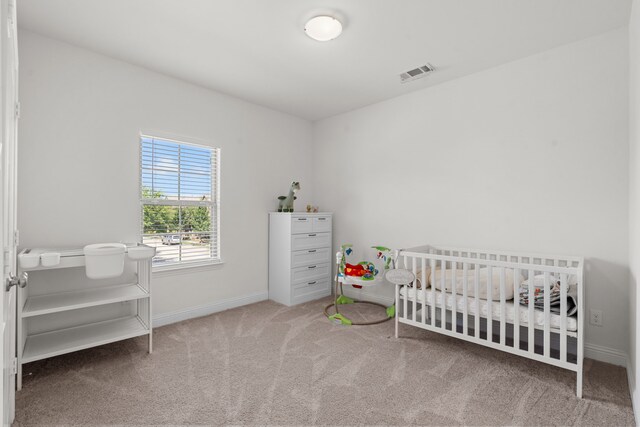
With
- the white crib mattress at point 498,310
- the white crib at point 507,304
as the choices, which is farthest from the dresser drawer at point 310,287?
the white crib mattress at point 498,310

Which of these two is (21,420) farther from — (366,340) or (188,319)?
(366,340)

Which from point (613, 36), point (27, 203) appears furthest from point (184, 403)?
point (613, 36)

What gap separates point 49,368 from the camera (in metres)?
2.25

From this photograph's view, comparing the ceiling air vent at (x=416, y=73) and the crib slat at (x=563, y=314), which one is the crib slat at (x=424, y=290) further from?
the ceiling air vent at (x=416, y=73)

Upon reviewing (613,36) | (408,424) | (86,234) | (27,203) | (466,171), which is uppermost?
(613,36)

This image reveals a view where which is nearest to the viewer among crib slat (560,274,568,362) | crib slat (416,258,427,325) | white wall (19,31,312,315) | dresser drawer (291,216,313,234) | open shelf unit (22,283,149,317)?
crib slat (560,274,568,362)

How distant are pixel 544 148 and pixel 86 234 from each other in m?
3.69

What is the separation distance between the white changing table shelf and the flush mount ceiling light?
204cm

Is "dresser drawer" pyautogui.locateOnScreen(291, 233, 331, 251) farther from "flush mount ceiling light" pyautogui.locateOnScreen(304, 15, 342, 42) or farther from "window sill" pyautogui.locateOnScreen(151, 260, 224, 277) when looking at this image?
"flush mount ceiling light" pyautogui.locateOnScreen(304, 15, 342, 42)

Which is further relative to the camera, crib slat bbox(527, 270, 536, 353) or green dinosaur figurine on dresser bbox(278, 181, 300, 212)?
green dinosaur figurine on dresser bbox(278, 181, 300, 212)

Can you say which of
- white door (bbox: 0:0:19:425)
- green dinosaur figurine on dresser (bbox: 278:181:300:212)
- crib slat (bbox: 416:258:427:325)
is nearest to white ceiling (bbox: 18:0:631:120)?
white door (bbox: 0:0:19:425)

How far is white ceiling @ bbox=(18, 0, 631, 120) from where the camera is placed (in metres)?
2.13

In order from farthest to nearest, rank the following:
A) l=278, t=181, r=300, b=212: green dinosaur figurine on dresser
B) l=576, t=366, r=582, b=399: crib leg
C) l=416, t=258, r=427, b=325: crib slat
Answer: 1. l=278, t=181, r=300, b=212: green dinosaur figurine on dresser
2. l=416, t=258, r=427, b=325: crib slat
3. l=576, t=366, r=582, b=399: crib leg

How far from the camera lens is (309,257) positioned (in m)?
3.91
